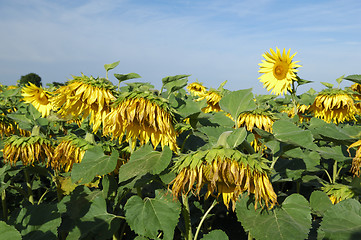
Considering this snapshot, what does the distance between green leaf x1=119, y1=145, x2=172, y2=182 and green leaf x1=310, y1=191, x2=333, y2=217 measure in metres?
1.08

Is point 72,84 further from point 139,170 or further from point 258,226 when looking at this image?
point 258,226

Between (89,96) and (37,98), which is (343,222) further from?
(37,98)

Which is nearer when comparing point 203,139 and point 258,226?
point 258,226

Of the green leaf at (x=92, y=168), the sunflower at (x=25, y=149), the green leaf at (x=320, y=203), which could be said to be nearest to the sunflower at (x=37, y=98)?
the sunflower at (x=25, y=149)

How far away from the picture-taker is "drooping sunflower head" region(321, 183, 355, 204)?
6.97ft

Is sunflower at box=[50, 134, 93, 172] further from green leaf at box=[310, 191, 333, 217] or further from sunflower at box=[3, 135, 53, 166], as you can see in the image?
green leaf at box=[310, 191, 333, 217]

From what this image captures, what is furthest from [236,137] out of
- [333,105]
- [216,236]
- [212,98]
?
[212,98]

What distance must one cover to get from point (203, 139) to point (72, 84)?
0.94 meters

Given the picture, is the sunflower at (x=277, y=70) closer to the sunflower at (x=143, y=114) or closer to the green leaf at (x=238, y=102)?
the green leaf at (x=238, y=102)

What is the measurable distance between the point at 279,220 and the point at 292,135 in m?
0.42

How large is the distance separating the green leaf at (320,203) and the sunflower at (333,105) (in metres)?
1.78

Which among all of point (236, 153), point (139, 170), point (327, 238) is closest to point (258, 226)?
point (327, 238)

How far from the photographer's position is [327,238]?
1445mm

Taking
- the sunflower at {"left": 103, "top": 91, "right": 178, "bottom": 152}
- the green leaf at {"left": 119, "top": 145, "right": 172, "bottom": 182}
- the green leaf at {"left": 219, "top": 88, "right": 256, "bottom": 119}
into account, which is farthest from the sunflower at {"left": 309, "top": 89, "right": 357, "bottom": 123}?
the green leaf at {"left": 119, "top": 145, "right": 172, "bottom": 182}
